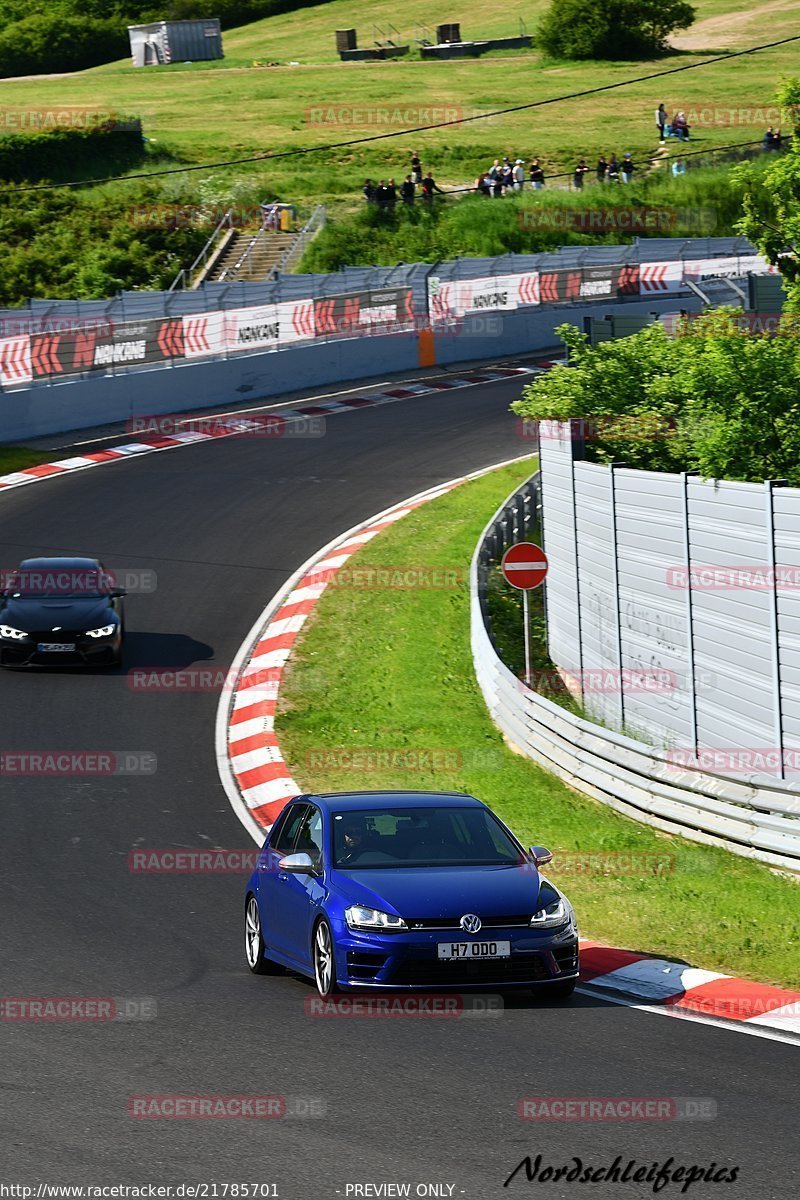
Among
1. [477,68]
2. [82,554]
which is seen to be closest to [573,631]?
[82,554]

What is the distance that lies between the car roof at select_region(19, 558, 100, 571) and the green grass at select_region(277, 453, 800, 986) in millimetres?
3033

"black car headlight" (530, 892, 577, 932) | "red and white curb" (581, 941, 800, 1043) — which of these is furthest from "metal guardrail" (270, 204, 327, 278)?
"black car headlight" (530, 892, 577, 932)

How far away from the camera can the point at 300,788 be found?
17.8 m

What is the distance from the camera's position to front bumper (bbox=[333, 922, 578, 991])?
10336 millimetres

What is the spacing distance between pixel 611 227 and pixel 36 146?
24641mm

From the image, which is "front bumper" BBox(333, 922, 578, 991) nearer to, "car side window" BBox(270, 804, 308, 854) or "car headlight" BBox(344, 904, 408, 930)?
"car headlight" BBox(344, 904, 408, 930)

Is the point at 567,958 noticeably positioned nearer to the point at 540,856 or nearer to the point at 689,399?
the point at 540,856

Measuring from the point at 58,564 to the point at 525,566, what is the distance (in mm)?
6751

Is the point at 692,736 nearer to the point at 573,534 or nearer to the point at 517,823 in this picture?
the point at 517,823

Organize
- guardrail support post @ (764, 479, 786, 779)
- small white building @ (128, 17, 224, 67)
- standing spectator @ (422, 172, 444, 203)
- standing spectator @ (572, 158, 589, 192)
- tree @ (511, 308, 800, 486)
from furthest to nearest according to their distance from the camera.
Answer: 1. small white building @ (128, 17, 224, 67)
2. standing spectator @ (572, 158, 589, 192)
3. standing spectator @ (422, 172, 444, 203)
4. tree @ (511, 308, 800, 486)
5. guardrail support post @ (764, 479, 786, 779)

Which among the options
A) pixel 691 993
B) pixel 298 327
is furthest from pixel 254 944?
pixel 298 327

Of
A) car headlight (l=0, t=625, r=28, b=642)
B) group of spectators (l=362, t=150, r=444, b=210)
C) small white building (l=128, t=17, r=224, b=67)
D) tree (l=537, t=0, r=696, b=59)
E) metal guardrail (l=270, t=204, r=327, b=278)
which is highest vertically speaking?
small white building (l=128, t=17, r=224, b=67)

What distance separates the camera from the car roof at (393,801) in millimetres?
11719

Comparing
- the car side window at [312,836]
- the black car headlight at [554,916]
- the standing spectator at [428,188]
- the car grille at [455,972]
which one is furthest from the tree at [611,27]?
the car grille at [455,972]
